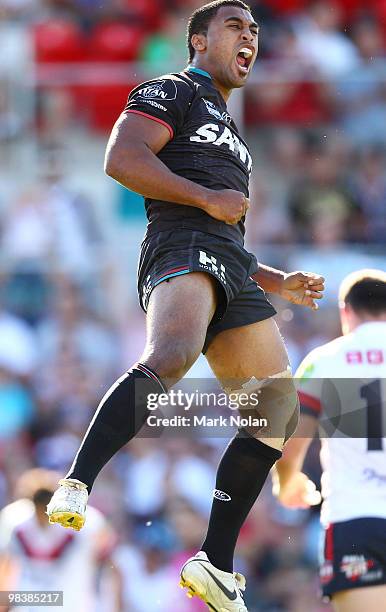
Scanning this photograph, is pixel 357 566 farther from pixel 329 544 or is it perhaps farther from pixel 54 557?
pixel 54 557

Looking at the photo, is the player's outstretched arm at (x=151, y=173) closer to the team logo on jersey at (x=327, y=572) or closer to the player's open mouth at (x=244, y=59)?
the player's open mouth at (x=244, y=59)

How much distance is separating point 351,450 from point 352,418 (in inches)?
6.2

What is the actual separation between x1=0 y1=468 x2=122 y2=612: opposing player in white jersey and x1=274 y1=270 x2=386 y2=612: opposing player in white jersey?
1.99 metres

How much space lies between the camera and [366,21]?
480 inches

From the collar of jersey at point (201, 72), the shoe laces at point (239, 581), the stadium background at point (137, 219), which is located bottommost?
the shoe laces at point (239, 581)

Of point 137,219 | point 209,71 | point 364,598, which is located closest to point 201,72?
point 209,71

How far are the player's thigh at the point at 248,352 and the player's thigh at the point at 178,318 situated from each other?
30 cm

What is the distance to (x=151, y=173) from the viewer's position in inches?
199

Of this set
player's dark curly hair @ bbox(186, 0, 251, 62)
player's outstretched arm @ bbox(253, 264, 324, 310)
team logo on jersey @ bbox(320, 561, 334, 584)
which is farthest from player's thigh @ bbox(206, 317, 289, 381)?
player's dark curly hair @ bbox(186, 0, 251, 62)

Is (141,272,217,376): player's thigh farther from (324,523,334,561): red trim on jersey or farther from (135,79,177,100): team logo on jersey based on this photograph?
(324,523,334,561): red trim on jersey

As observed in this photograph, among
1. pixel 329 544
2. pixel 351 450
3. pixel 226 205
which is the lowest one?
pixel 329 544

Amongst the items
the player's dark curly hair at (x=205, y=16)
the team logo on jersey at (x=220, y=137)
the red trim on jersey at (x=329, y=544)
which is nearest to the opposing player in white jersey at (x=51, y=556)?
the red trim on jersey at (x=329, y=544)

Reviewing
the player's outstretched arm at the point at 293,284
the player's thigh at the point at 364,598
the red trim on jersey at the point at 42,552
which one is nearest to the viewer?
the player's outstretched arm at the point at 293,284

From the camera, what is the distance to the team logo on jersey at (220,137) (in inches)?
211
